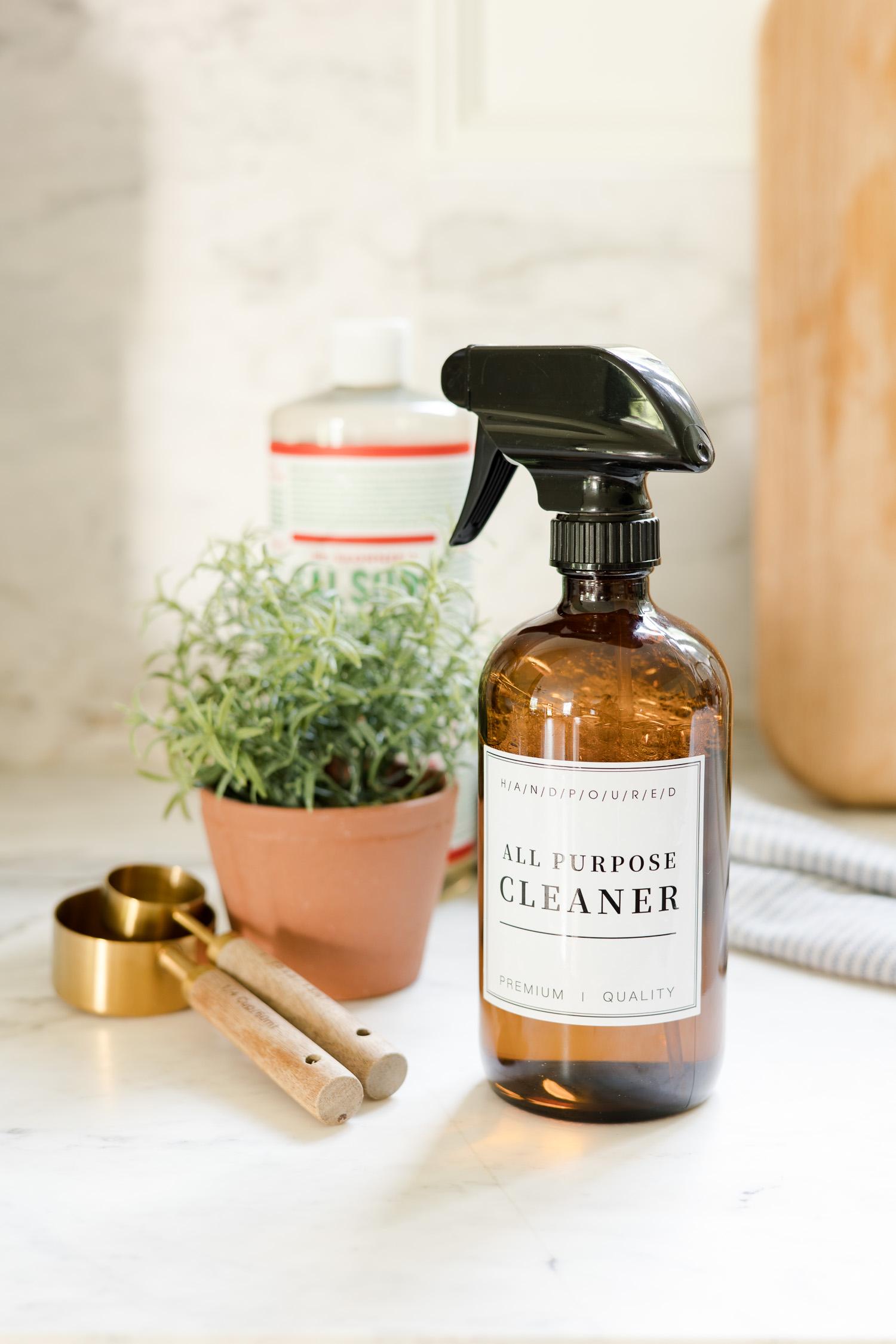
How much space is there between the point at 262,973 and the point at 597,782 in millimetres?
173

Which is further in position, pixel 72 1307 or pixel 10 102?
pixel 10 102

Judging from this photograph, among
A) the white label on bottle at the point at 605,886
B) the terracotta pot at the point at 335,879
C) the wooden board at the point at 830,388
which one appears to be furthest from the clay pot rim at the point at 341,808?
the wooden board at the point at 830,388

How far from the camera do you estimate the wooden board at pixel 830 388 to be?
0.79m

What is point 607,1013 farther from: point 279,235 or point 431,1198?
point 279,235

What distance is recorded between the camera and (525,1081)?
18.5 inches

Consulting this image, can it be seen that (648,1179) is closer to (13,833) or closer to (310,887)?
(310,887)

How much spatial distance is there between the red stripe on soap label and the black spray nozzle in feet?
0.66

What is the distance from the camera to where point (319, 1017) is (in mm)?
495

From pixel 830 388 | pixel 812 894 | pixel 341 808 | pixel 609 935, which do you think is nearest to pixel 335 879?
pixel 341 808

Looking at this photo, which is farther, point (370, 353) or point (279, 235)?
point (279, 235)

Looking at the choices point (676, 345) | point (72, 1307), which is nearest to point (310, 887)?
point (72, 1307)

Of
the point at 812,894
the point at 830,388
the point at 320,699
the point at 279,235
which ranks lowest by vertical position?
the point at 812,894

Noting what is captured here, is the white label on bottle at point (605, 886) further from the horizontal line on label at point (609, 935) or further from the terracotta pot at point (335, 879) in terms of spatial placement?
the terracotta pot at point (335, 879)

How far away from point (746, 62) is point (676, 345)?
0.20 meters
